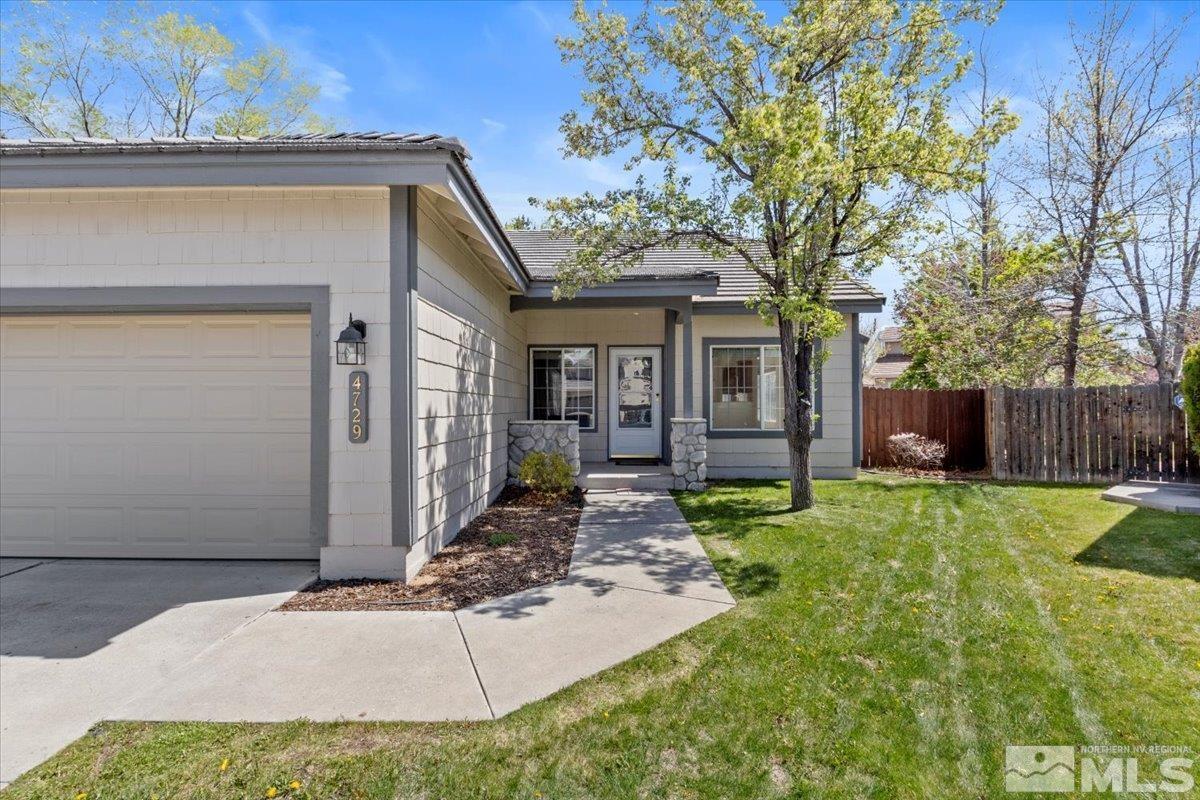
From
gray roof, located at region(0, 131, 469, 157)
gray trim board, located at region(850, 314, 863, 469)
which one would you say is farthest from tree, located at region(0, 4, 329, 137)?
gray trim board, located at region(850, 314, 863, 469)

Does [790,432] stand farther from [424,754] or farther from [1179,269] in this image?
[1179,269]

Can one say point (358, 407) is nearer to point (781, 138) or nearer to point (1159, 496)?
point (781, 138)

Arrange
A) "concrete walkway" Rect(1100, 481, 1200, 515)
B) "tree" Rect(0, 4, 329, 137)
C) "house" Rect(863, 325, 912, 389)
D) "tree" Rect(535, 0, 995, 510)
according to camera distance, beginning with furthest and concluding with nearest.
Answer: "house" Rect(863, 325, 912, 389) < "tree" Rect(0, 4, 329, 137) < "concrete walkway" Rect(1100, 481, 1200, 515) < "tree" Rect(535, 0, 995, 510)

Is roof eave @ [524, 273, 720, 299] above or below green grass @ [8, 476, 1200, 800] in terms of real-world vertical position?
above

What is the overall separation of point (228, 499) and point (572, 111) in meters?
6.27

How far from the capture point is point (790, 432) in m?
7.27

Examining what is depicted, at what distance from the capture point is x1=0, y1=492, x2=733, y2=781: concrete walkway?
270 centimetres

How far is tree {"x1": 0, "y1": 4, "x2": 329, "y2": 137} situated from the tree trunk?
18.0 meters

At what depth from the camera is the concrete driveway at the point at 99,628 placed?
8.79ft

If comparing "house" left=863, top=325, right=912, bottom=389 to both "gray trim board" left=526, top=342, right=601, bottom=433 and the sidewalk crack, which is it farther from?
the sidewalk crack

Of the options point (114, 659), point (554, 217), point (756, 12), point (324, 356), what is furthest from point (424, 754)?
point (756, 12)

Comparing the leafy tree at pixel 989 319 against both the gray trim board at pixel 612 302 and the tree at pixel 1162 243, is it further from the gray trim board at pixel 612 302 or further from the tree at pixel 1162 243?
the gray trim board at pixel 612 302

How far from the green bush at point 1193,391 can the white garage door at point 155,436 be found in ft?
35.3

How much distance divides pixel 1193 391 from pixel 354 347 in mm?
10248
